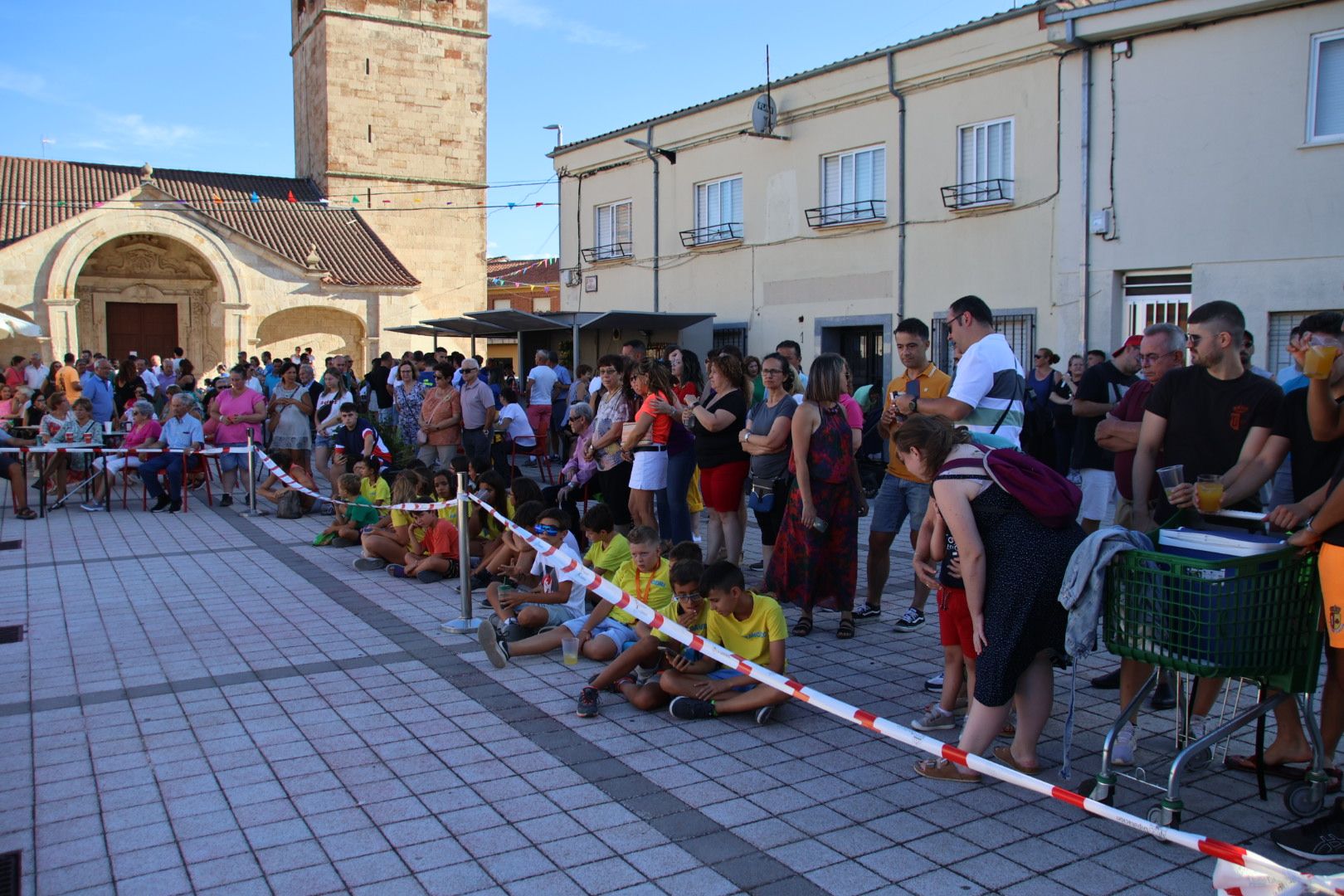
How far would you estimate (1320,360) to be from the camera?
3518 mm

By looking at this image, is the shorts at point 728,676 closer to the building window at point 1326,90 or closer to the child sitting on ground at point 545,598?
the child sitting on ground at point 545,598

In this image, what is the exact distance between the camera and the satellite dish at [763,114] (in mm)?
18266

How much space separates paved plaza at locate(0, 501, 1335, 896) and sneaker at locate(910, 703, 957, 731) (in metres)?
0.17

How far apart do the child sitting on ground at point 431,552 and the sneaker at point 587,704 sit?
3.56m

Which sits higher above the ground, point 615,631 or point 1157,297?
point 1157,297

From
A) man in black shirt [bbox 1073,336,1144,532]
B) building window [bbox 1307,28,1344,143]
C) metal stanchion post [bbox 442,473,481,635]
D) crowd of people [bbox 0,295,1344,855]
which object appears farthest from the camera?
building window [bbox 1307,28,1344,143]

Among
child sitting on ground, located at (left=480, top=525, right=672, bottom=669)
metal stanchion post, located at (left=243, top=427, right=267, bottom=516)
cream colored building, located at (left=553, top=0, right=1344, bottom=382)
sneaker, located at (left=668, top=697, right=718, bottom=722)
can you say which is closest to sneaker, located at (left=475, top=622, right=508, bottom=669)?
child sitting on ground, located at (left=480, top=525, right=672, bottom=669)

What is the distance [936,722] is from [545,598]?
275 centimetres

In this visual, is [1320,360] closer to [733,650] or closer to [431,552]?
[733,650]

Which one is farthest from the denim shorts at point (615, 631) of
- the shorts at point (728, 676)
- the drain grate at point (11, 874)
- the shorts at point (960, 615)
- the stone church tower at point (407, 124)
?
the stone church tower at point (407, 124)

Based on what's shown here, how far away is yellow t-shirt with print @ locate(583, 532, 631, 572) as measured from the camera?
258 inches

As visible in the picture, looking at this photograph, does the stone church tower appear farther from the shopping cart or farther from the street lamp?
the shopping cart

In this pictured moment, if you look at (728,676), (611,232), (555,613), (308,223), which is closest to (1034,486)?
(728,676)

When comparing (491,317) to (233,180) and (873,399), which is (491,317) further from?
(233,180)
